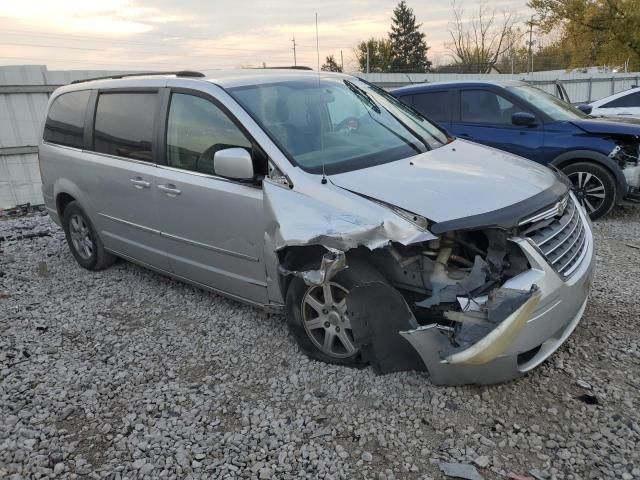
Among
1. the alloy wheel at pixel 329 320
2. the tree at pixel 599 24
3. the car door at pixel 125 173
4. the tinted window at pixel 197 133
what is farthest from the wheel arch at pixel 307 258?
the tree at pixel 599 24

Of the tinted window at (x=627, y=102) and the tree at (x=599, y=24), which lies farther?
the tree at (x=599, y=24)

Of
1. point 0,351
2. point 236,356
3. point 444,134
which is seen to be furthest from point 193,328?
point 444,134

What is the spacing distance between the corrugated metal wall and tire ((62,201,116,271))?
18.7 feet

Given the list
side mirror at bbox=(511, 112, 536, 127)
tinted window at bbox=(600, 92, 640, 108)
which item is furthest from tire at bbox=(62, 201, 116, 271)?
tinted window at bbox=(600, 92, 640, 108)

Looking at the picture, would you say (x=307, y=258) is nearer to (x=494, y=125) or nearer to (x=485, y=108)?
(x=494, y=125)

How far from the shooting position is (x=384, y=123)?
3891mm

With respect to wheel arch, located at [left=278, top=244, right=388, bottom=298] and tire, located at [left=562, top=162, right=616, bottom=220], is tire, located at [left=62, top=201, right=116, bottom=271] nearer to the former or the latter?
wheel arch, located at [left=278, top=244, right=388, bottom=298]

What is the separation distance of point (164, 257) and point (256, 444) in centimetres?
202

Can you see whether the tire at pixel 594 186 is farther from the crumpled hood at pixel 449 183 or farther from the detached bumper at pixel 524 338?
the detached bumper at pixel 524 338

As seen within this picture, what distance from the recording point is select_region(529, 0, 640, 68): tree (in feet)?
59.2

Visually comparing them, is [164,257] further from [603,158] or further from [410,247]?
[603,158]

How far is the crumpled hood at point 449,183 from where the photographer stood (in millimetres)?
2783

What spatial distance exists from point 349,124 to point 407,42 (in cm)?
5477

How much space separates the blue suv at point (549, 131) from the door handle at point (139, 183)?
4.49 metres
